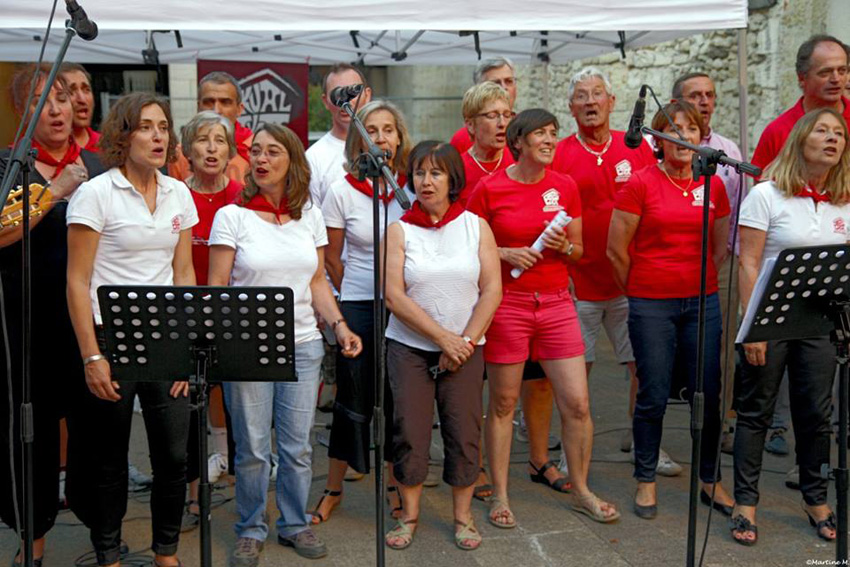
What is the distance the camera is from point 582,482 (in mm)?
4969

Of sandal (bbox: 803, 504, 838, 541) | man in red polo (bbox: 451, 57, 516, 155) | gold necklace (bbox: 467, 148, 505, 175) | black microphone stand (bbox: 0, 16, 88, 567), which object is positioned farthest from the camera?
man in red polo (bbox: 451, 57, 516, 155)

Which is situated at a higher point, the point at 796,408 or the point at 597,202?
the point at 597,202

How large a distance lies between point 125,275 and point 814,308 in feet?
9.13

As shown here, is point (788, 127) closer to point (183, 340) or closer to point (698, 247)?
point (698, 247)

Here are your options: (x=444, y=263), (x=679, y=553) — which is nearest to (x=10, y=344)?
(x=444, y=263)

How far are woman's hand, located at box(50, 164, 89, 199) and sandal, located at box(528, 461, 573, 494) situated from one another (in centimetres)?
281

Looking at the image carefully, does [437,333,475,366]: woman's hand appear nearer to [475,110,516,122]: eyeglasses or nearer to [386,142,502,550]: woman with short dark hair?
[386,142,502,550]: woman with short dark hair

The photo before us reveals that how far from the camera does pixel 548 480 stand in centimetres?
534

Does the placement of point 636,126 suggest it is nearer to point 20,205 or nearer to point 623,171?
point 623,171

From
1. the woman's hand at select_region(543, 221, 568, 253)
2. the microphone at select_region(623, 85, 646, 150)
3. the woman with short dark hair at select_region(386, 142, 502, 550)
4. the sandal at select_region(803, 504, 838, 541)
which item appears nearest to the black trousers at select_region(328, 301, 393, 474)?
the woman with short dark hair at select_region(386, 142, 502, 550)

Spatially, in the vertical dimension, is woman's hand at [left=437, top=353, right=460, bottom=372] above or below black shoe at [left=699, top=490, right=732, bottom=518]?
above

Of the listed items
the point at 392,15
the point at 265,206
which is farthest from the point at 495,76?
the point at 265,206

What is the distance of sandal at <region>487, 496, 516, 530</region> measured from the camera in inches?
189

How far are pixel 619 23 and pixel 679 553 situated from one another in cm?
266
